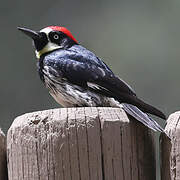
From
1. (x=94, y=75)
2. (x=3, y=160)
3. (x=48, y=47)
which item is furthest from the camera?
(x=48, y=47)

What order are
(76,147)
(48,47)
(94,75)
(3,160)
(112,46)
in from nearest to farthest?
(76,147)
(3,160)
(94,75)
(48,47)
(112,46)

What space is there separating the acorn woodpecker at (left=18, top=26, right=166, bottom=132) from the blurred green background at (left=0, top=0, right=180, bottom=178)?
6458 millimetres

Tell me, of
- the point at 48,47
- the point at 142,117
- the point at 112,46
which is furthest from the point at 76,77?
the point at 112,46

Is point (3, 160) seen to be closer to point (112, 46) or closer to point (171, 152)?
point (171, 152)

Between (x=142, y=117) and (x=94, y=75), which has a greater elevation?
(x=94, y=75)

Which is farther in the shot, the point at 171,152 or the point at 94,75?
the point at 94,75

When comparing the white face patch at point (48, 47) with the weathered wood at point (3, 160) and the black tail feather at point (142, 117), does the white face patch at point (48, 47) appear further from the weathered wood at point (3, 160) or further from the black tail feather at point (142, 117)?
the weathered wood at point (3, 160)

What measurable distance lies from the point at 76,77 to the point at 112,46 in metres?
10.2

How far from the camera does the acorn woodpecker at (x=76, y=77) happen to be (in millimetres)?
4996

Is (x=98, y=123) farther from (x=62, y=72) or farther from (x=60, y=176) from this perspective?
(x=62, y=72)

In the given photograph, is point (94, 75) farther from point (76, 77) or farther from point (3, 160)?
point (3, 160)

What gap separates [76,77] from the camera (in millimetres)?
5277

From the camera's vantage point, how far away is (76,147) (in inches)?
154

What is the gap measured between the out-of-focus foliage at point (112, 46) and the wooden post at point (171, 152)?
27.5 ft
